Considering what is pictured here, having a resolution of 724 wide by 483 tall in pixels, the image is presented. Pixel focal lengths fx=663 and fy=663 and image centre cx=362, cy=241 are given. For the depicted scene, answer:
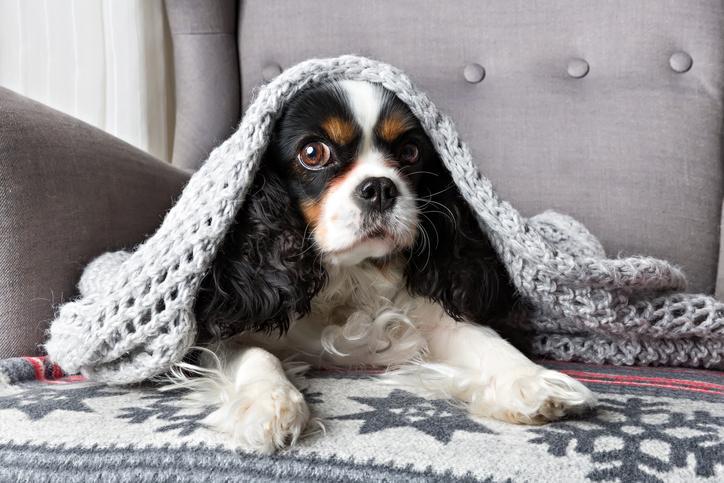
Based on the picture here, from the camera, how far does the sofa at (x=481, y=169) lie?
66cm

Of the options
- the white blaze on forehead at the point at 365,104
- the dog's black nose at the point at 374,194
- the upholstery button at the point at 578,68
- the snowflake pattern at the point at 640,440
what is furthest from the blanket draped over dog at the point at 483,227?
the upholstery button at the point at 578,68

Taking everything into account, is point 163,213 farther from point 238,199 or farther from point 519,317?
point 519,317

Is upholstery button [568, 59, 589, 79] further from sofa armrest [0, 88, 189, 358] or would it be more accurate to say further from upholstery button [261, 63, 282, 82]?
sofa armrest [0, 88, 189, 358]

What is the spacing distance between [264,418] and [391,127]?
55 cm

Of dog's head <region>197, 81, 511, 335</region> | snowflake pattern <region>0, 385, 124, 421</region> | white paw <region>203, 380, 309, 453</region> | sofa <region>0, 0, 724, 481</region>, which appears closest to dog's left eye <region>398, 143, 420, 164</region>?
dog's head <region>197, 81, 511, 335</region>

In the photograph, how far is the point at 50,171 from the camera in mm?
1108

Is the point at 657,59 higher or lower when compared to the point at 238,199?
higher

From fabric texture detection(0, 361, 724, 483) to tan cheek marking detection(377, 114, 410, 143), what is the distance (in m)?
0.43

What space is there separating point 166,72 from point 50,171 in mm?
1062

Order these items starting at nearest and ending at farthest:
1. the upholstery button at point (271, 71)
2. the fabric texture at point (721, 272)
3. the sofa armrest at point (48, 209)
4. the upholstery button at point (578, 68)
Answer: the sofa armrest at point (48, 209)
the fabric texture at point (721, 272)
the upholstery button at point (578, 68)
the upholstery button at point (271, 71)

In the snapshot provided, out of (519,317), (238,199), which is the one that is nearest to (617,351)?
(519,317)

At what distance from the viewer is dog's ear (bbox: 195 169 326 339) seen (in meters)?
0.98

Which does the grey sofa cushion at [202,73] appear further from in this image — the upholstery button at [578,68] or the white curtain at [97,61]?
the upholstery button at [578,68]

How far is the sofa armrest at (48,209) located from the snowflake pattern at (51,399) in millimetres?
177
